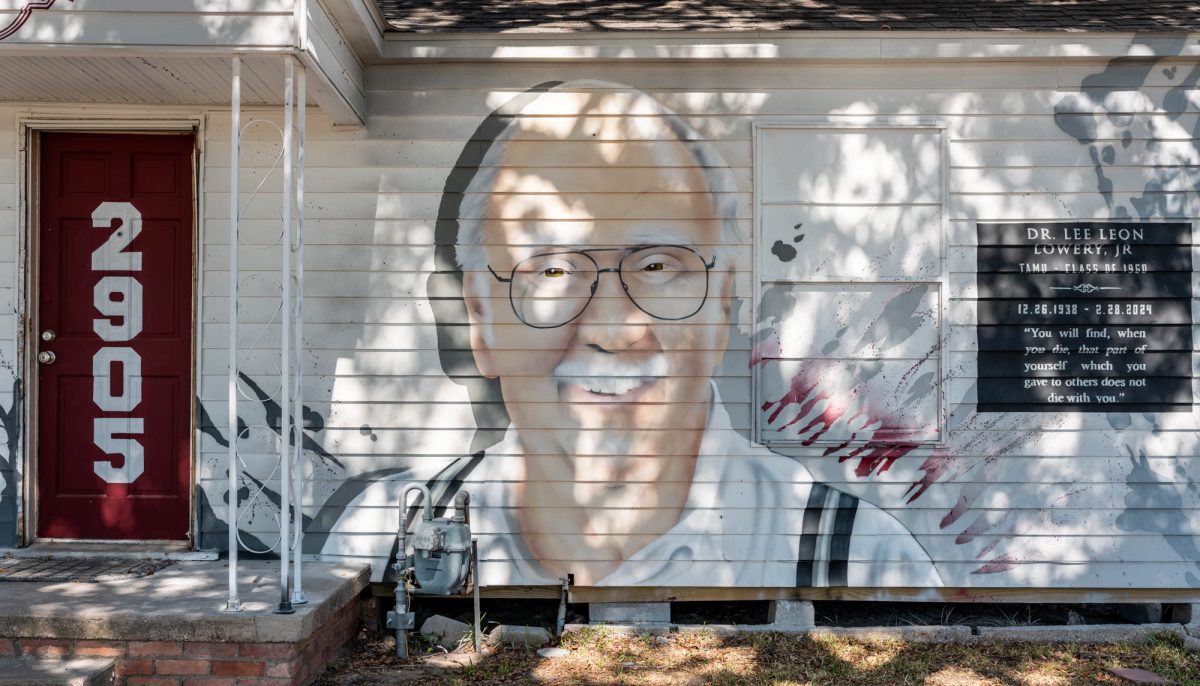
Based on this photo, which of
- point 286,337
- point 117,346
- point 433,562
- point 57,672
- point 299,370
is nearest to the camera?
point 57,672

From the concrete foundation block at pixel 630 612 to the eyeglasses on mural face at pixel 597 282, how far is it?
155 cm

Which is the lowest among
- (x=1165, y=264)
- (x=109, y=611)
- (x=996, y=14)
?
(x=109, y=611)

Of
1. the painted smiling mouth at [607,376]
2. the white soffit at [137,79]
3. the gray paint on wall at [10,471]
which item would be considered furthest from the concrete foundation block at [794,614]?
the gray paint on wall at [10,471]

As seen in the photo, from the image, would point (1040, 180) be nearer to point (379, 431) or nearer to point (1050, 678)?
point (1050, 678)

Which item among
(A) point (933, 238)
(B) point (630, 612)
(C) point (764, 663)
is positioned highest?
(A) point (933, 238)

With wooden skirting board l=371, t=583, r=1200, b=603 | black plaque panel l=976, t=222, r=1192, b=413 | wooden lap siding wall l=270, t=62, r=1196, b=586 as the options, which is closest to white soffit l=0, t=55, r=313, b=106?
wooden lap siding wall l=270, t=62, r=1196, b=586

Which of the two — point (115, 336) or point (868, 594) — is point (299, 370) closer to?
point (115, 336)

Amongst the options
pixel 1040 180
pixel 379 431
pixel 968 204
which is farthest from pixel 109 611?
pixel 1040 180

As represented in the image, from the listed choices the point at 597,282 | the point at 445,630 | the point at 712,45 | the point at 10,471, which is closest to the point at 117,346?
the point at 10,471

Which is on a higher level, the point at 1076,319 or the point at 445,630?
the point at 1076,319

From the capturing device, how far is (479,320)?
5273 millimetres

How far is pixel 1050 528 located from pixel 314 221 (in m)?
4.28

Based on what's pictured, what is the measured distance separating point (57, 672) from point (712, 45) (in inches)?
165

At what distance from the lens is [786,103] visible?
209 inches
